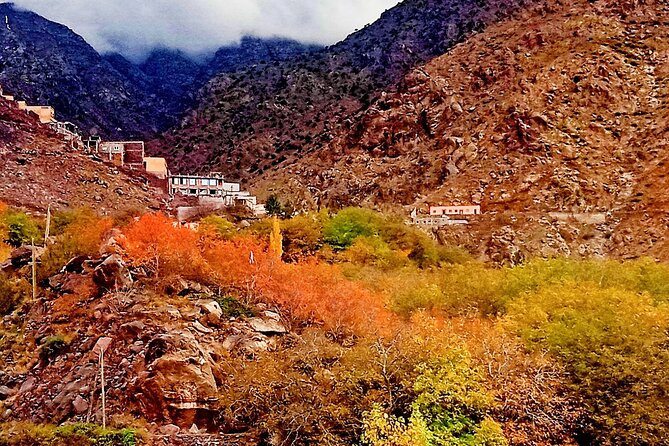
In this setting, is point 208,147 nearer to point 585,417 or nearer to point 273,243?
point 273,243

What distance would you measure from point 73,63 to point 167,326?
107 metres

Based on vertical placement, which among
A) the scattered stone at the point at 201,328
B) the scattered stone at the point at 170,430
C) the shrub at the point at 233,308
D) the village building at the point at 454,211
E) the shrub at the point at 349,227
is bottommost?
the scattered stone at the point at 170,430

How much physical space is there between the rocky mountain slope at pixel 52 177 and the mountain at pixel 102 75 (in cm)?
4793

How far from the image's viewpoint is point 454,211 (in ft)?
204

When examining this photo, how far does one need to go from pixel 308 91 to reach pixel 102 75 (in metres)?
41.0

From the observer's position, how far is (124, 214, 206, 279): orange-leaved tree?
2603cm

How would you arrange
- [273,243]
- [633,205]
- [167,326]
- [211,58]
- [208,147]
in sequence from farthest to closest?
[211,58]
[208,147]
[633,205]
[273,243]
[167,326]

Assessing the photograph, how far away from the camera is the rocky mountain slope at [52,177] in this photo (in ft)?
151

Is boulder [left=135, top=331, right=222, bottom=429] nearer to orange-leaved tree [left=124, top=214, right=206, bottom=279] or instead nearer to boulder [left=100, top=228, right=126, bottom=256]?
orange-leaved tree [left=124, top=214, right=206, bottom=279]

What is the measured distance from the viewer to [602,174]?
6319 cm

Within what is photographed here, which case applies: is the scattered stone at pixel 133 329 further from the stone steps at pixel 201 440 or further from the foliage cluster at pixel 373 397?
the stone steps at pixel 201 440

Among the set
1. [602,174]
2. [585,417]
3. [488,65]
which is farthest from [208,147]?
[585,417]

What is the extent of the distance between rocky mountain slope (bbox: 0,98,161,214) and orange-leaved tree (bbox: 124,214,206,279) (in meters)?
18.3

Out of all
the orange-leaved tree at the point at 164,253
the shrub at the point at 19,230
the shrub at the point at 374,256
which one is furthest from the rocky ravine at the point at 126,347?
the shrub at the point at 374,256
